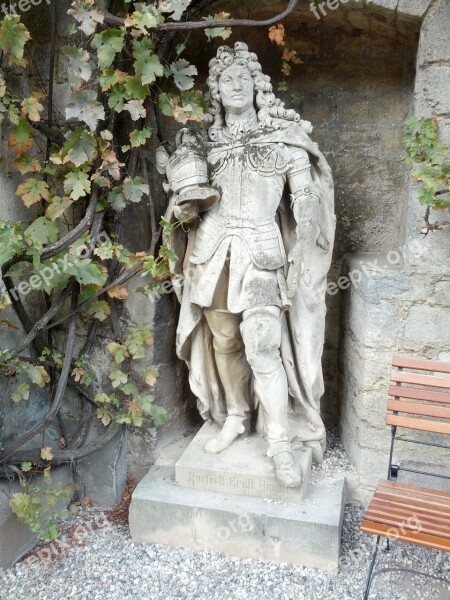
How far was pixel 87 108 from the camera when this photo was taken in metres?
2.88

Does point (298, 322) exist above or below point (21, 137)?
below

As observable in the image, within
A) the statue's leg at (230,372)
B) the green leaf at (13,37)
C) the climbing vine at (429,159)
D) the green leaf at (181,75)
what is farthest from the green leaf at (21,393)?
the climbing vine at (429,159)

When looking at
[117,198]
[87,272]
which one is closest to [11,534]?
[87,272]

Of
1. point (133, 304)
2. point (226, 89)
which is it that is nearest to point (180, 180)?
point (226, 89)

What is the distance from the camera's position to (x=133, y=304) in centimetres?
336

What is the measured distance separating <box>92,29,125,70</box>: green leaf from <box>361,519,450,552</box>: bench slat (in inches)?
89.7

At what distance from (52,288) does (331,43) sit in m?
2.04

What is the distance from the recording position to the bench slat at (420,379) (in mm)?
2725

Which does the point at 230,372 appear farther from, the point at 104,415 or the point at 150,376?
the point at 104,415

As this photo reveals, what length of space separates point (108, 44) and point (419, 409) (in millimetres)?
2166

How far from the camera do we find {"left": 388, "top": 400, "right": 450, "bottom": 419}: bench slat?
275 cm

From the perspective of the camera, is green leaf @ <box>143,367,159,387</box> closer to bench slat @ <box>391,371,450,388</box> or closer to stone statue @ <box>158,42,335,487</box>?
stone statue @ <box>158,42,335,487</box>

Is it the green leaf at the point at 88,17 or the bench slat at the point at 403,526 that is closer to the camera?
the bench slat at the point at 403,526

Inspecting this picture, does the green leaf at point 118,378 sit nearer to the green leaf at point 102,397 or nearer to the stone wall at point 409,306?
the green leaf at point 102,397
